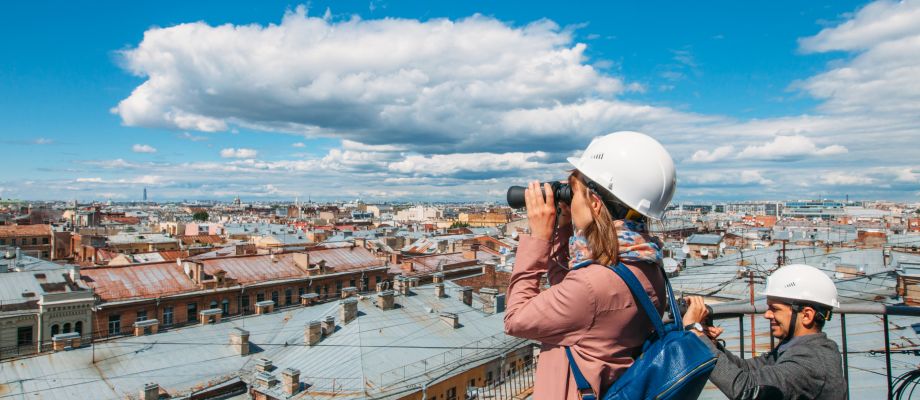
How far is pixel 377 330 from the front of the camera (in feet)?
59.6

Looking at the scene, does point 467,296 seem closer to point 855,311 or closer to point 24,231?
point 855,311

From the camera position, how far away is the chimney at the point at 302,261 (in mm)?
31484

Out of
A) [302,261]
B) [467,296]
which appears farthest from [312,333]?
[302,261]

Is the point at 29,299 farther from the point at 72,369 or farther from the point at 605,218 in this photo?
the point at 605,218

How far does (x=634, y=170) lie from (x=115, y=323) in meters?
26.9

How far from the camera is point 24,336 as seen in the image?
73.0 feet

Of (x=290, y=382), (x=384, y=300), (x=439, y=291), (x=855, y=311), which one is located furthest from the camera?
(x=439, y=291)

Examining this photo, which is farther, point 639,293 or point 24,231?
point 24,231

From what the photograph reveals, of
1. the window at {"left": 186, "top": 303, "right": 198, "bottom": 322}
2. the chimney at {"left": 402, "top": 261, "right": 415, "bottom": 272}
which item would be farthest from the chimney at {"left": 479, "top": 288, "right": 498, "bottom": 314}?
the window at {"left": 186, "top": 303, "right": 198, "bottom": 322}

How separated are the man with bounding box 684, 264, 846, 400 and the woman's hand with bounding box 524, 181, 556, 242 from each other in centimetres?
82

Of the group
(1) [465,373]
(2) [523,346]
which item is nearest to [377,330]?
(1) [465,373]

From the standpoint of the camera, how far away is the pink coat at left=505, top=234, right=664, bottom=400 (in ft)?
6.41

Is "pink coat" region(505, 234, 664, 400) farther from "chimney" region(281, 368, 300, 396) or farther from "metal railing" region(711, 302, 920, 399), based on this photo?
"chimney" region(281, 368, 300, 396)

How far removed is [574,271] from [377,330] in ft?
55.3
